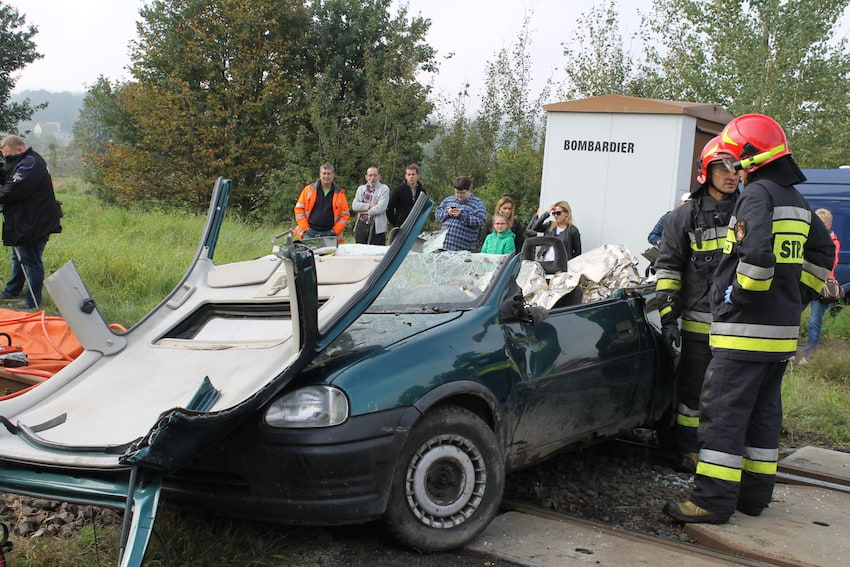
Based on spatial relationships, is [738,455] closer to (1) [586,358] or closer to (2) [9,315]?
(1) [586,358]

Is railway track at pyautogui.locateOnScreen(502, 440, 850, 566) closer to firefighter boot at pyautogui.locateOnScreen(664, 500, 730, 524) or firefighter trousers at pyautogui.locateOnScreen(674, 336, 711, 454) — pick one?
firefighter boot at pyautogui.locateOnScreen(664, 500, 730, 524)

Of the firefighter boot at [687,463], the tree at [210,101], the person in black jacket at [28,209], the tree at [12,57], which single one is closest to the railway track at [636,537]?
the firefighter boot at [687,463]

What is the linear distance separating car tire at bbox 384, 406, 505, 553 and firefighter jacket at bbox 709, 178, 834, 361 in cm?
142

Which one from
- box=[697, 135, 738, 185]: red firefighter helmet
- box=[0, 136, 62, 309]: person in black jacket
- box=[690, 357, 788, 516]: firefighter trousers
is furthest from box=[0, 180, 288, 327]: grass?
box=[690, 357, 788, 516]: firefighter trousers

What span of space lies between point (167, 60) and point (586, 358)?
23058mm

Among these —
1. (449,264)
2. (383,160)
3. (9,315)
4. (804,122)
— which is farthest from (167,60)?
(449,264)

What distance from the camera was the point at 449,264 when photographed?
15.1 feet

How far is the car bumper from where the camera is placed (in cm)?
331

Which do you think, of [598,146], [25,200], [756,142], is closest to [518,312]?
[756,142]

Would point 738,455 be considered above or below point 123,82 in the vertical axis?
below

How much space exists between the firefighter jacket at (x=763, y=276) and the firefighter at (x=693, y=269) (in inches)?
22.0

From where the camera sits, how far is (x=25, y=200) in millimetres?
8672

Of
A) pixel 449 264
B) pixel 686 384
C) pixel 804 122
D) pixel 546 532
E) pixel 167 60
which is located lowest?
pixel 546 532

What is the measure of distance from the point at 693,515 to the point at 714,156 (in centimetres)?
200
